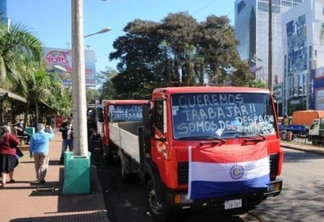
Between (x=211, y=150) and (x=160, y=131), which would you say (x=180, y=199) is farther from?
(x=160, y=131)

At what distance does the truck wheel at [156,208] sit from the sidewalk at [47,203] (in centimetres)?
81

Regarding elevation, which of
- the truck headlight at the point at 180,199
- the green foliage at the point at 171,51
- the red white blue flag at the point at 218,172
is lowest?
the truck headlight at the point at 180,199

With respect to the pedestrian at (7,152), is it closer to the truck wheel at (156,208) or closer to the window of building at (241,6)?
the truck wheel at (156,208)

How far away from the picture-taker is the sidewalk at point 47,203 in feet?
23.4

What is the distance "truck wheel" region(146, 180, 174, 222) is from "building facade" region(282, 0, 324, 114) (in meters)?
77.8

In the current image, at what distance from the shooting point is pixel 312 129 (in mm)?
28234

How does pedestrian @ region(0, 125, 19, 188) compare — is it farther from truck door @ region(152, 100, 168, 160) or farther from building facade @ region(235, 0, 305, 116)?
building facade @ region(235, 0, 305, 116)

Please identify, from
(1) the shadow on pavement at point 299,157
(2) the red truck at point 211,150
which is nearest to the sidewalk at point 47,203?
(2) the red truck at point 211,150

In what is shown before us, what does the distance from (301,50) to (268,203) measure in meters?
83.8

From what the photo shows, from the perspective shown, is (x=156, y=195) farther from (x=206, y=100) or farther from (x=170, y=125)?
(x=206, y=100)

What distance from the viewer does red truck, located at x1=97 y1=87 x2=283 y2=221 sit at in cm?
595

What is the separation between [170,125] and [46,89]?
20.3 metres

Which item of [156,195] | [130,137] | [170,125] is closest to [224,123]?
[170,125]

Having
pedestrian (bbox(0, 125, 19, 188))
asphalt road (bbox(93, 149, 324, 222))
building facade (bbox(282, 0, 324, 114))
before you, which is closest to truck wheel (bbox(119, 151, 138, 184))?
asphalt road (bbox(93, 149, 324, 222))
